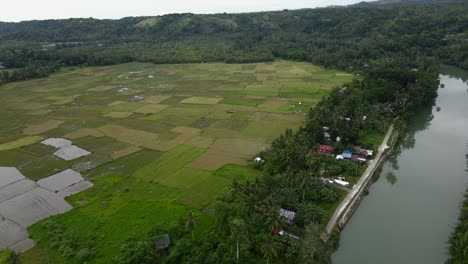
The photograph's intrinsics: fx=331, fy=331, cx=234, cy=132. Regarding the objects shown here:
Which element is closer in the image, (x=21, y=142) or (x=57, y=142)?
(x=57, y=142)

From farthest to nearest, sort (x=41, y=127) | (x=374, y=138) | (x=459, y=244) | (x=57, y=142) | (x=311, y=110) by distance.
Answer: (x=41, y=127) → (x=311, y=110) → (x=57, y=142) → (x=374, y=138) → (x=459, y=244)

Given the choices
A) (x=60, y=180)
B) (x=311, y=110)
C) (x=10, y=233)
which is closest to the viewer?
(x=10, y=233)

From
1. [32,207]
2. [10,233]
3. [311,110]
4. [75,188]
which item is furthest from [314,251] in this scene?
[311,110]

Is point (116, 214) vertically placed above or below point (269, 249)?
below

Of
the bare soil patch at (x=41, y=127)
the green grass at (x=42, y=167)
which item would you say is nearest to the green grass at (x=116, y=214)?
the green grass at (x=42, y=167)

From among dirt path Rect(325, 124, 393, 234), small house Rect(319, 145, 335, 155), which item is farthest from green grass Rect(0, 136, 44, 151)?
dirt path Rect(325, 124, 393, 234)

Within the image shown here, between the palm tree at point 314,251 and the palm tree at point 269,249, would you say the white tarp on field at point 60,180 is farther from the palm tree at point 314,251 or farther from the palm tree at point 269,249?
the palm tree at point 314,251

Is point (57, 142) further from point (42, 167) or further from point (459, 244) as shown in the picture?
point (459, 244)
